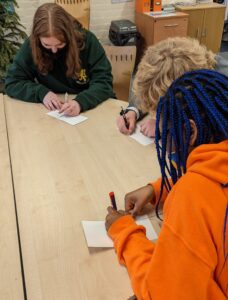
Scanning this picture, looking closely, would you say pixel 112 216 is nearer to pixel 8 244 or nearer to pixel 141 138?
pixel 8 244

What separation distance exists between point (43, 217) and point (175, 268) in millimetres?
549

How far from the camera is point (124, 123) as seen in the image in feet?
5.27

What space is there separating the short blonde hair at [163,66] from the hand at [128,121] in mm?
491

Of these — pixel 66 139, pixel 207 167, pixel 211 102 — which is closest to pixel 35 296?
pixel 207 167

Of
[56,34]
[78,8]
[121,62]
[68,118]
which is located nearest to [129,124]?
[68,118]

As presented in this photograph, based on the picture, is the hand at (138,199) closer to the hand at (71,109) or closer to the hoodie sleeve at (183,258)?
the hoodie sleeve at (183,258)

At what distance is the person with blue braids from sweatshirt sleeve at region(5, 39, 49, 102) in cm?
124

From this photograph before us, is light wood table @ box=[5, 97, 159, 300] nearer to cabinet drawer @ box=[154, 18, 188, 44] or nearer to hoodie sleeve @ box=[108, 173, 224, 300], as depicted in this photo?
hoodie sleeve @ box=[108, 173, 224, 300]

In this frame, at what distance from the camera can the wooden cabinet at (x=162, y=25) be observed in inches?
154

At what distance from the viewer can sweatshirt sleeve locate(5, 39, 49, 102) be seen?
6.28 feet

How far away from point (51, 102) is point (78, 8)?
2.33 m

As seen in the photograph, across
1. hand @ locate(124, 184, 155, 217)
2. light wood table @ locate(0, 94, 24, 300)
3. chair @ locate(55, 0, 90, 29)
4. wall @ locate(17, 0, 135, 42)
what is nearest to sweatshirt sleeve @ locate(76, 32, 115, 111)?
light wood table @ locate(0, 94, 24, 300)

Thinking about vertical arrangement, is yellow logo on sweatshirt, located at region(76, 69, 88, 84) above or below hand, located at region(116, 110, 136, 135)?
above

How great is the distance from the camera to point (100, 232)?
3.36 ft
